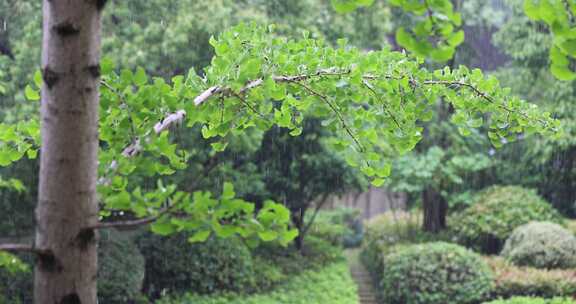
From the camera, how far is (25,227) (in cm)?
828

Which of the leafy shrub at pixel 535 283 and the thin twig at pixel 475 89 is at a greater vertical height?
the thin twig at pixel 475 89

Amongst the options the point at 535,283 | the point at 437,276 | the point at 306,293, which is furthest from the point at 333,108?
the point at 306,293

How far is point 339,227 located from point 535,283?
6.41 metres

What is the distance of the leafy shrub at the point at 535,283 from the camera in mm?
9000

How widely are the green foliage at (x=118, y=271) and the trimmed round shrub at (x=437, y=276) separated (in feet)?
13.8

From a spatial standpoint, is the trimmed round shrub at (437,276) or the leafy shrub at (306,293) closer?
the leafy shrub at (306,293)

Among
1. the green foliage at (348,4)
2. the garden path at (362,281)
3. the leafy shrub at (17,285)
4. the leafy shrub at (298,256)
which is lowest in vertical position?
the garden path at (362,281)

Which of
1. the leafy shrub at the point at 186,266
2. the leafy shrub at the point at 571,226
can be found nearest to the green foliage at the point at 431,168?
the leafy shrub at the point at 571,226

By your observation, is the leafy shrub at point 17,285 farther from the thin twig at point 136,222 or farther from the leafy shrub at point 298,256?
the thin twig at point 136,222

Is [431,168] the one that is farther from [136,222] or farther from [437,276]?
[136,222]

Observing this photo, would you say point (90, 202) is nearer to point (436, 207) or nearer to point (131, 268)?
point (131, 268)

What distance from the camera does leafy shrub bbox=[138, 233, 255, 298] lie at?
9.20 meters

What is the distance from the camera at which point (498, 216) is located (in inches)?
463

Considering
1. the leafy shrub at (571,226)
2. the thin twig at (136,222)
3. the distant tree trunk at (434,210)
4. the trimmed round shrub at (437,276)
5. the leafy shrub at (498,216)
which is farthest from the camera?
Answer: the distant tree trunk at (434,210)
